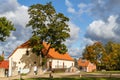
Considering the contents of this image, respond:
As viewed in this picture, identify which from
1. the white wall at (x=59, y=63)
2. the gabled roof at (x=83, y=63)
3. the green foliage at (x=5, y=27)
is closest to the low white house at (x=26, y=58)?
the white wall at (x=59, y=63)

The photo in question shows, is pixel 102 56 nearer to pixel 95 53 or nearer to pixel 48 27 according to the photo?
pixel 95 53

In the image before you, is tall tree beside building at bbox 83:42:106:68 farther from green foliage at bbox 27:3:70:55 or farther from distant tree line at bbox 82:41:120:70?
green foliage at bbox 27:3:70:55

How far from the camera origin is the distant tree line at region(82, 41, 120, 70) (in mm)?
122812

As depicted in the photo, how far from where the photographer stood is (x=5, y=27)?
198ft

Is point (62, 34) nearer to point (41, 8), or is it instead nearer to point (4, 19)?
point (41, 8)

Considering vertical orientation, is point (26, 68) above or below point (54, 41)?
below

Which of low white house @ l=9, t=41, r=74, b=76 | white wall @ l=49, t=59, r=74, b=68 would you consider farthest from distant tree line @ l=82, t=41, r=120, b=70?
low white house @ l=9, t=41, r=74, b=76

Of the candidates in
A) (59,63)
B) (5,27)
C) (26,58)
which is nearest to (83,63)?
(59,63)

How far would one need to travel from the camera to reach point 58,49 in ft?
252

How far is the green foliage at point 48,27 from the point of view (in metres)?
75.8

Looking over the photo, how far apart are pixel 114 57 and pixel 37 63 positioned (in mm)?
45128

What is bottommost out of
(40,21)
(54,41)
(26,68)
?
(26,68)

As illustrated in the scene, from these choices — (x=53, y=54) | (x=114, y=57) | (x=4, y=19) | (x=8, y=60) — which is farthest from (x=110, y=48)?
(x=4, y=19)

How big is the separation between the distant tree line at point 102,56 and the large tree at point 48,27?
161 ft
